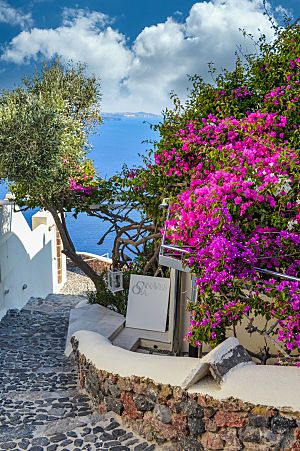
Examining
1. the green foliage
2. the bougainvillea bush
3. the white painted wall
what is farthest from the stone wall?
the white painted wall

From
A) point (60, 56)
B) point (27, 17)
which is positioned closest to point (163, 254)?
point (60, 56)

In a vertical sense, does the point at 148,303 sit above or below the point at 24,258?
below

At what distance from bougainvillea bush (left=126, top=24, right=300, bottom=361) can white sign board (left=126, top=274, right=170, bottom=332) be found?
1.93 meters

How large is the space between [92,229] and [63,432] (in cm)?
4245

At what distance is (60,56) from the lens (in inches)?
679

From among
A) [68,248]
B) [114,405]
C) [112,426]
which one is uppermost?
[68,248]

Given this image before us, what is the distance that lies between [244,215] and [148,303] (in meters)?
3.91

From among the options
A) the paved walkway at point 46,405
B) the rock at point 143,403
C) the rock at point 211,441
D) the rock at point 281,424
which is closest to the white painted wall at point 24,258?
the paved walkway at point 46,405

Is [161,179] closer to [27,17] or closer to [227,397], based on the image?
[227,397]

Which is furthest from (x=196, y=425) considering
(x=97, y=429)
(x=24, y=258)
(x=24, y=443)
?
(x=24, y=258)

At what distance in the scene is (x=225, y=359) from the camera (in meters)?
5.57

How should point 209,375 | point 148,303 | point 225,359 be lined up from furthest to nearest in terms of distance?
point 148,303 < point 209,375 < point 225,359

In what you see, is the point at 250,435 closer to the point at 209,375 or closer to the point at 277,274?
the point at 209,375

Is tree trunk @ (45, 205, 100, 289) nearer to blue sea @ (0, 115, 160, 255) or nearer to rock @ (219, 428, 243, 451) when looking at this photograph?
blue sea @ (0, 115, 160, 255)
